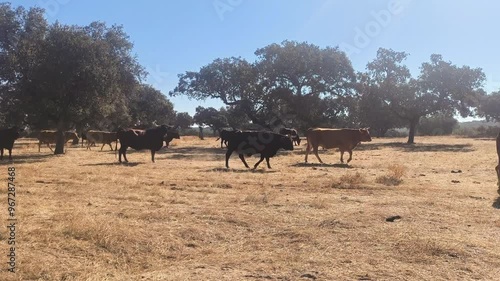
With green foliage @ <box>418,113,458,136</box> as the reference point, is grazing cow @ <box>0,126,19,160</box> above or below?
below

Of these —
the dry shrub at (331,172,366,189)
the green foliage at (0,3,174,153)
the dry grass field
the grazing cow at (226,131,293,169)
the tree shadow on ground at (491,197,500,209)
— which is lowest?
the dry grass field

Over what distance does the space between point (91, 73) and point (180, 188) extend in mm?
14465

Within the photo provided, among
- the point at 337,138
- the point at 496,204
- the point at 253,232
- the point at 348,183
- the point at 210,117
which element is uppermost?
the point at 210,117

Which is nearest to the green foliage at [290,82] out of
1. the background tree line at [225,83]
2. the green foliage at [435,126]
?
the background tree line at [225,83]

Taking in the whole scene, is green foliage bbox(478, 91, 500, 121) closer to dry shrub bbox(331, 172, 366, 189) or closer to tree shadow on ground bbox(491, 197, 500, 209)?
dry shrub bbox(331, 172, 366, 189)

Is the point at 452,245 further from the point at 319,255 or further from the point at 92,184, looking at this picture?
the point at 92,184

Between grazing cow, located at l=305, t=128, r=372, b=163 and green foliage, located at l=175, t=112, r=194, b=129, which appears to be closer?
grazing cow, located at l=305, t=128, r=372, b=163

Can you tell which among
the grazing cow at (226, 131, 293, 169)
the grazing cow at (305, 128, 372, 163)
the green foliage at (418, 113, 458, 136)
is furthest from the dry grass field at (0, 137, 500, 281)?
the green foliage at (418, 113, 458, 136)

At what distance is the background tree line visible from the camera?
22703 mm

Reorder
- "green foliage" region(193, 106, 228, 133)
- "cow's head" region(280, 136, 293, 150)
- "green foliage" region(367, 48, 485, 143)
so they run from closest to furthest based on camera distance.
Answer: "cow's head" region(280, 136, 293, 150) < "green foliage" region(367, 48, 485, 143) < "green foliage" region(193, 106, 228, 133)

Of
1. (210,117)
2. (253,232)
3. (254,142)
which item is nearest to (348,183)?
(253,232)

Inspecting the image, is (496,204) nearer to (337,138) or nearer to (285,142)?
(285,142)

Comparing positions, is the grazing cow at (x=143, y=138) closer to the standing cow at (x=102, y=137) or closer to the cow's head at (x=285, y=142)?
the cow's head at (x=285, y=142)

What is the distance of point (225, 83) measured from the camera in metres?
39.3
